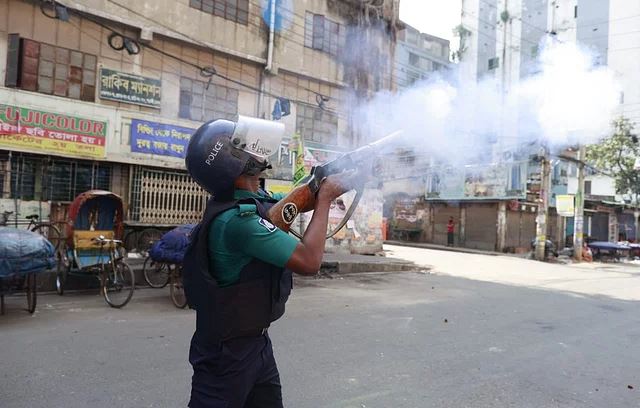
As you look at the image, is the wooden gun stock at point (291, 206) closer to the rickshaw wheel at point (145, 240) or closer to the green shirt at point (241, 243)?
the green shirt at point (241, 243)

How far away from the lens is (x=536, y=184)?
80.5 feet

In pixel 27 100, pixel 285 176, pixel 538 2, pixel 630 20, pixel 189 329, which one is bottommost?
pixel 189 329

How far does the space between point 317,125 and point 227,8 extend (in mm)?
4201

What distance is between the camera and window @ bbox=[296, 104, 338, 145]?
46.7 ft

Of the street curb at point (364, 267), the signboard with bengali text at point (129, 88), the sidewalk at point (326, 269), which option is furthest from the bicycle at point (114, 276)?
the street curb at point (364, 267)

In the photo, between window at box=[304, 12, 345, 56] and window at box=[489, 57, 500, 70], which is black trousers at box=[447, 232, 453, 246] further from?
window at box=[304, 12, 345, 56]

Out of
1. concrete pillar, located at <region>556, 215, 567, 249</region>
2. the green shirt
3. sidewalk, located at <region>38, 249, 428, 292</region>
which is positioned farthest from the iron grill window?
concrete pillar, located at <region>556, 215, 567, 249</region>

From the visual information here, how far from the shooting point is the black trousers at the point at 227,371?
167cm

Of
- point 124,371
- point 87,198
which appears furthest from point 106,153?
point 124,371

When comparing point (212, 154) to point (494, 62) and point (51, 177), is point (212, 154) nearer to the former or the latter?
point (51, 177)

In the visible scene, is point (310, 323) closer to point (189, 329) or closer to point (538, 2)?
point (189, 329)

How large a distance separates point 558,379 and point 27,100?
10599 millimetres

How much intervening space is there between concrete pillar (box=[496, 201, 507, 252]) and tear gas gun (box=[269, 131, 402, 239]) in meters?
22.8

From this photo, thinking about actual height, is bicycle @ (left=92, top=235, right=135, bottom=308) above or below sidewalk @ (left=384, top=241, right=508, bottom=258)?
above
